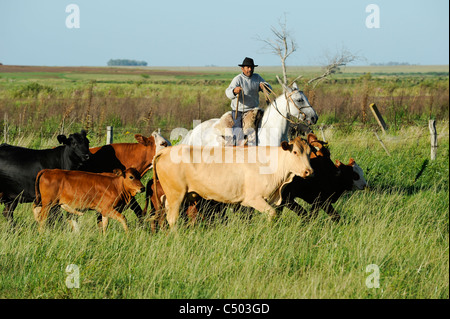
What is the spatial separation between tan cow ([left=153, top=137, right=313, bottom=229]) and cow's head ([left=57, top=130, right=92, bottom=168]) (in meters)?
1.61

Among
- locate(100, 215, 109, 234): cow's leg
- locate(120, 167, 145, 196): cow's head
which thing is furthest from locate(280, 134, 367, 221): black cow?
locate(100, 215, 109, 234): cow's leg

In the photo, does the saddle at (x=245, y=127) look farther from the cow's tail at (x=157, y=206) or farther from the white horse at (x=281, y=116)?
the cow's tail at (x=157, y=206)

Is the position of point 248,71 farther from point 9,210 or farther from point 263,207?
point 9,210

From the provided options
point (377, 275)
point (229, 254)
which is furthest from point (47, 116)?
point (377, 275)

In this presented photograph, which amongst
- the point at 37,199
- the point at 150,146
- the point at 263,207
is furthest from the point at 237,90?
the point at 37,199

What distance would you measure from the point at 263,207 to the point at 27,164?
3831 millimetres

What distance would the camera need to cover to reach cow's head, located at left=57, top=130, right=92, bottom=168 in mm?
8883

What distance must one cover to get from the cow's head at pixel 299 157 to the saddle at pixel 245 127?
2.35 metres

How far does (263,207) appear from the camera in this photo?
7465 millimetres

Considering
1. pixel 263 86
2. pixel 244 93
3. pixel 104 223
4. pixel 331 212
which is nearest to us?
pixel 104 223

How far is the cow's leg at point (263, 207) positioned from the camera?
741 cm

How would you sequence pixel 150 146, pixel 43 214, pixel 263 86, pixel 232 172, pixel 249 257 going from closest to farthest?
pixel 249 257
pixel 232 172
pixel 43 214
pixel 150 146
pixel 263 86

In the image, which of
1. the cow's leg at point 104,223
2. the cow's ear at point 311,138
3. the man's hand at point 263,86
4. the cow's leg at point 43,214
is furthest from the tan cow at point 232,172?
the man's hand at point 263,86
